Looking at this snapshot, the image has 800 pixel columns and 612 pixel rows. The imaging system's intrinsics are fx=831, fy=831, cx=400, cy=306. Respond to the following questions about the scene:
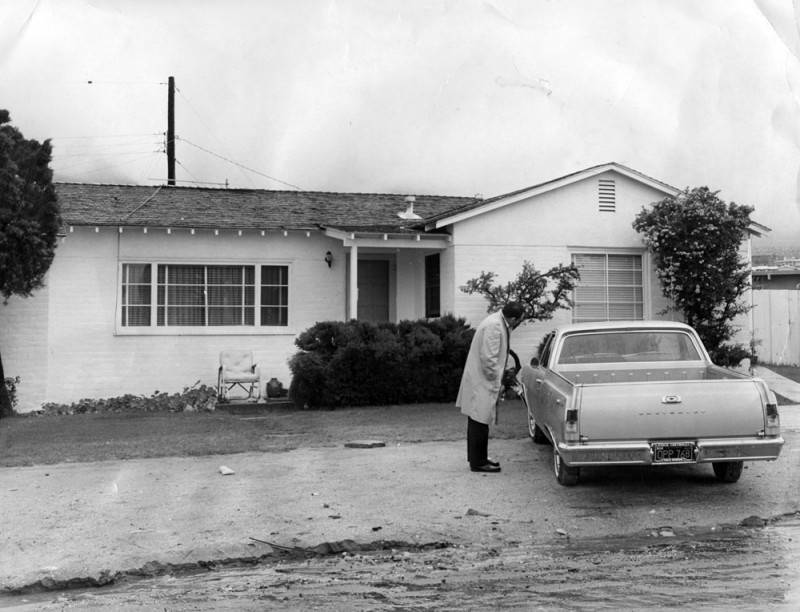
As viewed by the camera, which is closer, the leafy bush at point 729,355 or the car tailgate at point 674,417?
the car tailgate at point 674,417

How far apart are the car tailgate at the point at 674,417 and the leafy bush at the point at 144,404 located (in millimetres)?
9703

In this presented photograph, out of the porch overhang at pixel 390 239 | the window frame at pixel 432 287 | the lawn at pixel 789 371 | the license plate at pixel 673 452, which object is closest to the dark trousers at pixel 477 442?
the license plate at pixel 673 452

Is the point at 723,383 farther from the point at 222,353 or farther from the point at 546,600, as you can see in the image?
the point at 222,353

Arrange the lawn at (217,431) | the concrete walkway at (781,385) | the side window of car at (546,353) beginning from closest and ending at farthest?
the side window of car at (546,353) < the lawn at (217,431) < the concrete walkway at (781,385)

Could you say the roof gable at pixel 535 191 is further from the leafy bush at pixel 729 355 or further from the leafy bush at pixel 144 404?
the leafy bush at pixel 144 404

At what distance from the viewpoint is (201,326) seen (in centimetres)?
1652

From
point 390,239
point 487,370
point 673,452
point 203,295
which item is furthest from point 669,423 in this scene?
point 203,295

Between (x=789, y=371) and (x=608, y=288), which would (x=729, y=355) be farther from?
(x=789, y=371)

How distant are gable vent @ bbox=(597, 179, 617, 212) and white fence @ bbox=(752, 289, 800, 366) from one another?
670 centimetres

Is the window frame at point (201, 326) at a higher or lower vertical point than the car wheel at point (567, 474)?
higher

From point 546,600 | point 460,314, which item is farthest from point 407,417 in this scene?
point 546,600

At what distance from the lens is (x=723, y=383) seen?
7121 mm

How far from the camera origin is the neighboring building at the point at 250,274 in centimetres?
1577

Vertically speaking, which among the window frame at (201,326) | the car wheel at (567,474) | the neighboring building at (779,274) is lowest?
the car wheel at (567,474)
